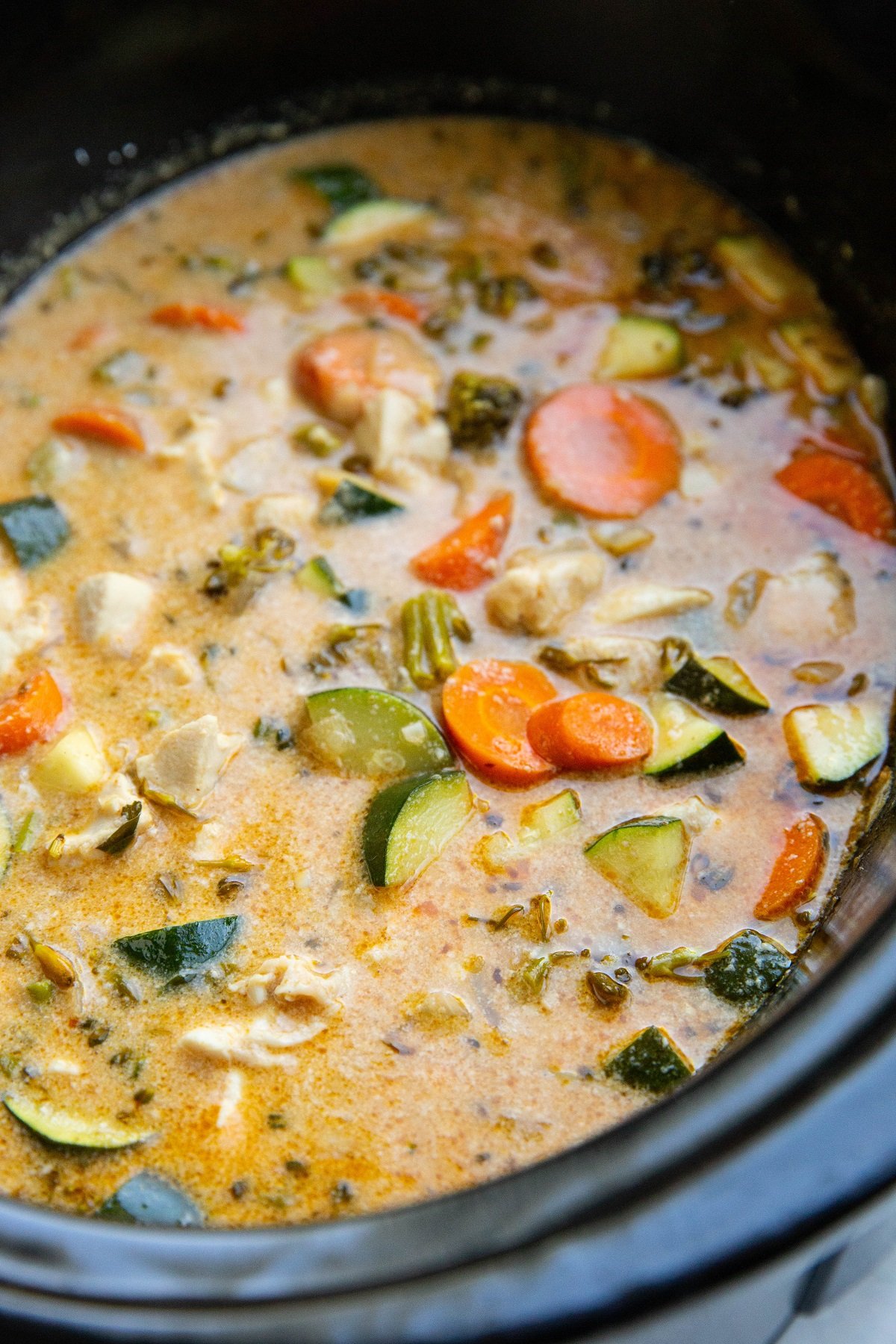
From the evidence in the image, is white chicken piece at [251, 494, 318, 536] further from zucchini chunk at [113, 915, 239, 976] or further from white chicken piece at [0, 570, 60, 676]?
zucchini chunk at [113, 915, 239, 976]

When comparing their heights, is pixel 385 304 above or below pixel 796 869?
above

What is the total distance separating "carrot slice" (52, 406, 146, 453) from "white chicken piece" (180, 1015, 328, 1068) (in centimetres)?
154

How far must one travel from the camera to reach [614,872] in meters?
2.36

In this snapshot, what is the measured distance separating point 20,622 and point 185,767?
0.63 metres

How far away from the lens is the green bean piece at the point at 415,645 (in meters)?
2.60

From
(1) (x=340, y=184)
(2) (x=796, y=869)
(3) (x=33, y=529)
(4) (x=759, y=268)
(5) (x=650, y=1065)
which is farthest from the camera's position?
(1) (x=340, y=184)

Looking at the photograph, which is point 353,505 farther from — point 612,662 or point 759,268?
point 759,268

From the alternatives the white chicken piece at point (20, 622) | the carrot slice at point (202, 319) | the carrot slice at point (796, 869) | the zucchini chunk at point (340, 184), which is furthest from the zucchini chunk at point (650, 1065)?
the zucchini chunk at point (340, 184)

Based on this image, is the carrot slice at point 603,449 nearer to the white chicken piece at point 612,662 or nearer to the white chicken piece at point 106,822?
the white chicken piece at point 612,662

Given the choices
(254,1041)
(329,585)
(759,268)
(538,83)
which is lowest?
(254,1041)

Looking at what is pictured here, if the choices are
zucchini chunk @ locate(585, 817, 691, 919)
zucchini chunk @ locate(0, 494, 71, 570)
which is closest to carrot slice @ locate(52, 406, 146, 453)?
zucchini chunk @ locate(0, 494, 71, 570)

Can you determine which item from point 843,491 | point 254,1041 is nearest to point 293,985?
point 254,1041

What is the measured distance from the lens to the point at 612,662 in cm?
264

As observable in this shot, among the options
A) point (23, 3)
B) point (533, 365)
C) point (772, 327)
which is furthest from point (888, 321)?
point (23, 3)
